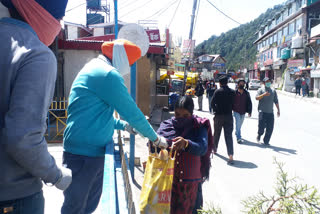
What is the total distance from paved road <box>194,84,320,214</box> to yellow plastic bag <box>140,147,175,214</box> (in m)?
1.45

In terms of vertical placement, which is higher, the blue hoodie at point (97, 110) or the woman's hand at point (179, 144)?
the blue hoodie at point (97, 110)

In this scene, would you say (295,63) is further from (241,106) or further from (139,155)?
(139,155)

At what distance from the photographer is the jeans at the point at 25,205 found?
1.29 meters

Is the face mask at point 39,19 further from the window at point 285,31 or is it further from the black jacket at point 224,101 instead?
the window at point 285,31

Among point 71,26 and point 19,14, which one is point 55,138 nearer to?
point 19,14

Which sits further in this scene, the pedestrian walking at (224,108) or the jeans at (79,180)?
the pedestrian walking at (224,108)

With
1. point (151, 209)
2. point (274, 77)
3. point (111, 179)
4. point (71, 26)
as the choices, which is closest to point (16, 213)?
point (111, 179)

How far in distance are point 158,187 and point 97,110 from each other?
825 millimetres

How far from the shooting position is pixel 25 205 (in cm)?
135

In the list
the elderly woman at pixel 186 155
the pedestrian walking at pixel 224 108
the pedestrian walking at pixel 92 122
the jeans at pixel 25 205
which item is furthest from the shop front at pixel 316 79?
the jeans at pixel 25 205

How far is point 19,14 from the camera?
135cm

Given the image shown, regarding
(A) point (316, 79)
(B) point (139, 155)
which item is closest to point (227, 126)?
(B) point (139, 155)

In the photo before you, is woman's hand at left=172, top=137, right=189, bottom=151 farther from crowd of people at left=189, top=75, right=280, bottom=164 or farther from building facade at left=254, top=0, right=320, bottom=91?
building facade at left=254, top=0, right=320, bottom=91

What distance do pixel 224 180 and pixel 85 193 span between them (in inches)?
138
